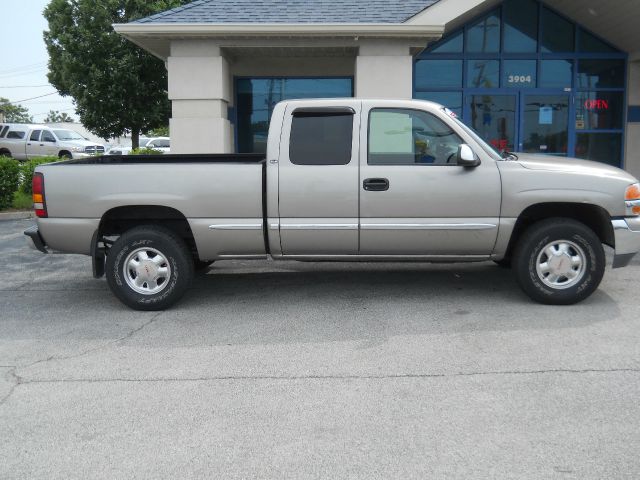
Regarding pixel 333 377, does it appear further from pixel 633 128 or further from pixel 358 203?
pixel 633 128

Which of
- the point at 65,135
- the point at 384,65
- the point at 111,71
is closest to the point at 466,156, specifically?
the point at 384,65

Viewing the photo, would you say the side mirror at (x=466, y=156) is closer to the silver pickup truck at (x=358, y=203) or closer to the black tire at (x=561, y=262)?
the silver pickup truck at (x=358, y=203)

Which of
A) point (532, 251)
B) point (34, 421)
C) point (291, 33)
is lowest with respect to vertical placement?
point (34, 421)

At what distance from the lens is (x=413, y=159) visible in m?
6.20

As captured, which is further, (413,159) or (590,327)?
(413,159)

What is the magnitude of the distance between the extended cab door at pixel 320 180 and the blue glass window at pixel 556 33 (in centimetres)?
936

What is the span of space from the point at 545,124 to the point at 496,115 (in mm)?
1114

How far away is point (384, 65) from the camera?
39.0 ft

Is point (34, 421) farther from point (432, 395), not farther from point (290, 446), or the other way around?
point (432, 395)

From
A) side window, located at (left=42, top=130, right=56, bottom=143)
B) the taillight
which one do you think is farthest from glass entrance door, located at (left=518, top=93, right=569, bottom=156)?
side window, located at (left=42, top=130, right=56, bottom=143)

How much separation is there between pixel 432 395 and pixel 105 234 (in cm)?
390

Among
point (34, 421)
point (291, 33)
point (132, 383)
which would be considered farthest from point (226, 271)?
point (291, 33)

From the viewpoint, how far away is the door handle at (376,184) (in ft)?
20.1

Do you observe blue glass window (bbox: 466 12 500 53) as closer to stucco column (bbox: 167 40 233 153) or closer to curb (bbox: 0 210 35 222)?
stucco column (bbox: 167 40 233 153)
